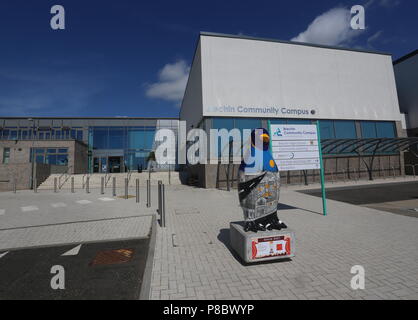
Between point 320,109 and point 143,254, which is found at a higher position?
point 320,109

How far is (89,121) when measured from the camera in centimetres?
2998

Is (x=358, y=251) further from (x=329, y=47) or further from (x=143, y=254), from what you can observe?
(x=329, y=47)

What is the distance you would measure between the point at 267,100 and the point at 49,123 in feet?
104

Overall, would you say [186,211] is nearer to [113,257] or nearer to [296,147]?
[113,257]

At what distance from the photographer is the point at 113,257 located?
160 inches

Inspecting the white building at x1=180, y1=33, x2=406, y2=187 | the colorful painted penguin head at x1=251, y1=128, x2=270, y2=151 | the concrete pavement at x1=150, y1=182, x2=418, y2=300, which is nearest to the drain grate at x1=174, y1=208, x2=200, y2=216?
the concrete pavement at x1=150, y1=182, x2=418, y2=300

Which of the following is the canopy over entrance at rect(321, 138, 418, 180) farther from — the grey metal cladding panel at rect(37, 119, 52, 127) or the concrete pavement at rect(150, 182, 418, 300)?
the grey metal cladding panel at rect(37, 119, 52, 127)

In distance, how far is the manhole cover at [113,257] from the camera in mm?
3830

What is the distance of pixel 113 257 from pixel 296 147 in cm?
635

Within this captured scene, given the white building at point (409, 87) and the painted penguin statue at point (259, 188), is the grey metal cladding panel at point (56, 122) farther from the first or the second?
the white building at point (409, 87)

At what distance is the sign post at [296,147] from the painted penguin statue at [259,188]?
308cm

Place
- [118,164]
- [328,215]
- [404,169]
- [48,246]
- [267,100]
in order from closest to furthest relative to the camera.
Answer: [48,246], [328,215], [267,100], [404,169], [118,164]

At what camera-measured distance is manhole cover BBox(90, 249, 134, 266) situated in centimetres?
383
